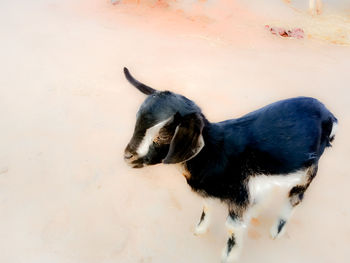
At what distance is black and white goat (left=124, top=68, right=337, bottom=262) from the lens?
60.2 inches

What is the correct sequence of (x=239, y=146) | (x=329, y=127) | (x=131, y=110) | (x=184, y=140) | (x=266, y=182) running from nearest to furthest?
(x=184, y=140) → (x=239, y=146) → (x=266, y=182) → (x=329, y=127) → (x=131, y=110)

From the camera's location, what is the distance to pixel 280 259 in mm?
2238

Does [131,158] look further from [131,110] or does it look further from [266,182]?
[131,110]

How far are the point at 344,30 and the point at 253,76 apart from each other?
2141 millimetres

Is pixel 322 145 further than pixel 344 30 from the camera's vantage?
No

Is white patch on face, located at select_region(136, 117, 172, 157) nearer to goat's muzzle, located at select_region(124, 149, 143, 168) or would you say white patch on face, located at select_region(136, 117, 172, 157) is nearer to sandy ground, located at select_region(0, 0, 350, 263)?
goat's muzzle, located at select_region(124, 149, 143, 168)

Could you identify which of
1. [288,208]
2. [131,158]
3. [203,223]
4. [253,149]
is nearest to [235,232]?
[203,223]

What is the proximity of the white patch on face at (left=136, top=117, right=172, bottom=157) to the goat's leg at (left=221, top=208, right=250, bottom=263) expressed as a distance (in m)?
0.72

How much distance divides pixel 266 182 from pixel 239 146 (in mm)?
308

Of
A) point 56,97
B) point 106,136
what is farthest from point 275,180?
point 56,97

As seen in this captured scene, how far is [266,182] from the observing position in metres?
1.81

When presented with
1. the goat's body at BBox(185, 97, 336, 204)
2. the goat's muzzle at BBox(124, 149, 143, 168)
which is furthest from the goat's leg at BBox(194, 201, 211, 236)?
the goat's muzzle at BBox(124, 149, 143, 168)

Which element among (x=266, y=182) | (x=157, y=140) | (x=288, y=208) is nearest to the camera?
(x=157, y=140)

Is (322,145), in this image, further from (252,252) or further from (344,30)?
(344,30)
